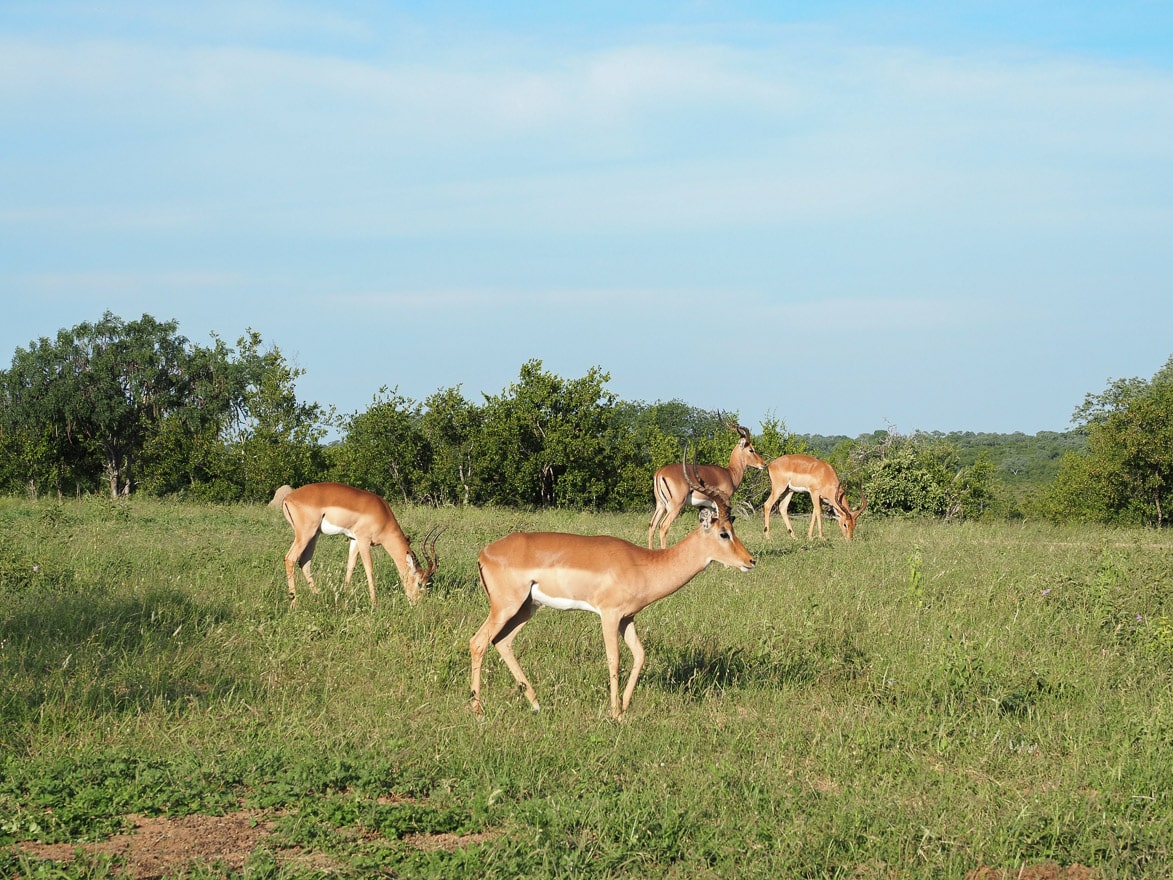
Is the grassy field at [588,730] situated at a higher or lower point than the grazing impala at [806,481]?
lower

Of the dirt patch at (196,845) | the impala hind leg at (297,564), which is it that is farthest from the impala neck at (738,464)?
the dirt patch at (196,845)

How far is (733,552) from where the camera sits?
7.60m

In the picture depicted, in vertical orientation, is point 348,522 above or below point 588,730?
above

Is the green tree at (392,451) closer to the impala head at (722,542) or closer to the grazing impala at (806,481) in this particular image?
the grazing impala at (806,481)

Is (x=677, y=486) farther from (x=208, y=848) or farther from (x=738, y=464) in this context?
(x=208, y=848)

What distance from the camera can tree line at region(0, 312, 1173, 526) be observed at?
931 inches

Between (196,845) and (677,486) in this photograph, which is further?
(677,486)

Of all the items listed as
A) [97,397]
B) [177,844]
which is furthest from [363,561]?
[97,397]

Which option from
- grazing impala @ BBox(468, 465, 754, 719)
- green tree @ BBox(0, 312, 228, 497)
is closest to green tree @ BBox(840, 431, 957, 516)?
grazing impala @ BBox(468, 465, 754, 719)

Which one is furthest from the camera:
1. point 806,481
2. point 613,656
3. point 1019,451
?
point 1019,451

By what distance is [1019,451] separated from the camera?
67.9 m

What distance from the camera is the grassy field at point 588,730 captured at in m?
4.73

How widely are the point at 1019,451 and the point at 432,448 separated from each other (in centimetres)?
5258

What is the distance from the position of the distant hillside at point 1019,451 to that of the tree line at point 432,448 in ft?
16.1
